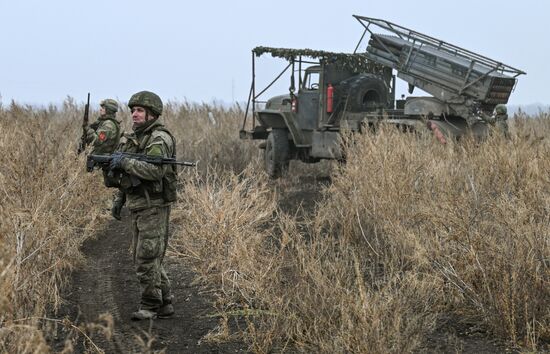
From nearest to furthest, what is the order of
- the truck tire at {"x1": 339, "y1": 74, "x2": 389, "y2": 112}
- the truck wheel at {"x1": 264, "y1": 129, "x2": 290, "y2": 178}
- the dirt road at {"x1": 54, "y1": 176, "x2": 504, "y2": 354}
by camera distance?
the dirt road at {"x1": 54, "y1": 176, "x2": 504, "y2": 354}, the truck tire at {"x1": 339, "y1": 74, "x2": 389, "y2": 112}, the truck wheel at {"x1": 264, "y1": 129, "x2": 290, "y2": 178}

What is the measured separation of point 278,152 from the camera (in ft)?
48.2

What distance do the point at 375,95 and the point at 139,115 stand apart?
9.04 metres

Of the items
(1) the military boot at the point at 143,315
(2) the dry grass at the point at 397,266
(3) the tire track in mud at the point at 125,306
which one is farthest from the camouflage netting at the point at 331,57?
(1) the military boot at the point at 143,315

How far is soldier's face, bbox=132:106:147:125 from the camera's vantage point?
562cm

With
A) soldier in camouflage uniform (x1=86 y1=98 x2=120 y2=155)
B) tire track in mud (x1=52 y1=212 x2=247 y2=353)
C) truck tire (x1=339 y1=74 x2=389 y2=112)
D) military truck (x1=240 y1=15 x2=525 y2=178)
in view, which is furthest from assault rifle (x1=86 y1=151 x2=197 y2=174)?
truck tire (x1=339 y1=74 x2=389 y2=112)

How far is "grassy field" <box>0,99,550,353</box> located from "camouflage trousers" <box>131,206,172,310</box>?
0.50 meters

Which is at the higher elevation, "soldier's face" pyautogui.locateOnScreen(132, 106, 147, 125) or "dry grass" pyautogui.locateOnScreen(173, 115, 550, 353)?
"soldier's face" pyautogui.locateOnScreen(132, 106, 147, 125)

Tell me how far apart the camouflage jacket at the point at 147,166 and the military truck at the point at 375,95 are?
19.2 feet

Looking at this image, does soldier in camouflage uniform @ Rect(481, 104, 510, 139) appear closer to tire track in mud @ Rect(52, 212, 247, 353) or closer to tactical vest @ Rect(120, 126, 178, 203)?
tire track in mud @ Rect(52, 212, 247, 353)

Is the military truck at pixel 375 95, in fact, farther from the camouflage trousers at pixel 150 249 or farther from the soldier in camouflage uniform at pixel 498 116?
the camouflage trousers at pixel 150 249

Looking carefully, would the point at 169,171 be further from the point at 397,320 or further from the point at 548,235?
the point at 548,235

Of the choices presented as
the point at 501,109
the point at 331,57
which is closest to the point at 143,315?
the point at 501,109

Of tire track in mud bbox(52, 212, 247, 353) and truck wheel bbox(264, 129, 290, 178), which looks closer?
tire track in mud bbox(52, 212, 247, 353)

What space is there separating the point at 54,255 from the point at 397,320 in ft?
9.64
